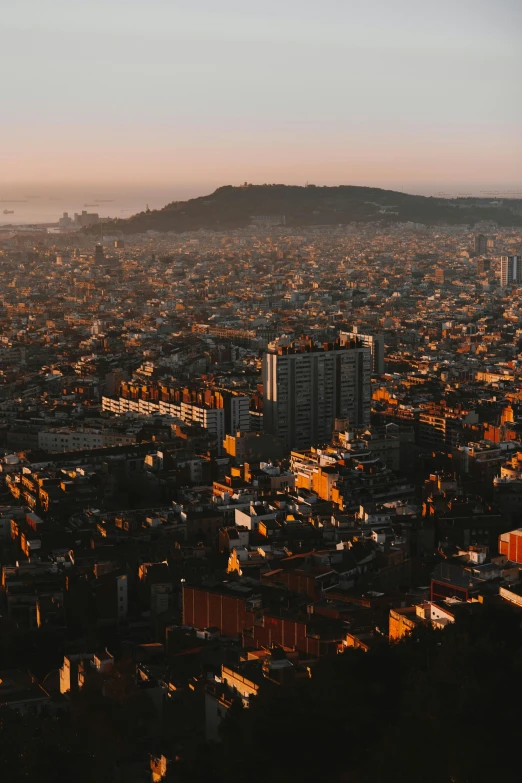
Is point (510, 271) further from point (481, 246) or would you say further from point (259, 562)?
point (259, 562)

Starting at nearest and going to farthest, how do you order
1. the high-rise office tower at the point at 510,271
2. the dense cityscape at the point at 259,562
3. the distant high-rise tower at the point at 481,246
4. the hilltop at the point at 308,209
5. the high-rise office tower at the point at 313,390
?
1. the dense cityscape at the point at 259,562
2. the high-rise office tower at the point at 313,390
3. the high-rise office tower at the point at 510,271
4. the distant high-rise tower at the point at 481,246
5. the hilltop at the point at 308,209

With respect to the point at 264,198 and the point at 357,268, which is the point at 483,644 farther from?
the point at 264,198

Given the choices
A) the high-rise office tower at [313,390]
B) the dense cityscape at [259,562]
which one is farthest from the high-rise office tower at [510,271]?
the high-rise office tower at [313,390]

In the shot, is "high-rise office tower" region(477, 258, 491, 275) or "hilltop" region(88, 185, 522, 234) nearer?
"high-rise office tower" region(477, 258, 491, 275)

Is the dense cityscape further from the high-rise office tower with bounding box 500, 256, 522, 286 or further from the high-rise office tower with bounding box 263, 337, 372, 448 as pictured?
the high-rise office tower with bounding box 500, 256, 522, 286

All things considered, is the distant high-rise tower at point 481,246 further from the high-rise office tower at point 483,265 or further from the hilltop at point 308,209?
the hilltop at point 308,209

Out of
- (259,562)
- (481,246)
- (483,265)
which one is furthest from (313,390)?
(481,246)

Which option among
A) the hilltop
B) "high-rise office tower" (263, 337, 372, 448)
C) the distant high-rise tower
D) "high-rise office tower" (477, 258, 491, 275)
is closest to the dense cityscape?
"high-rise office tower" (263, 337, 372, 448)
